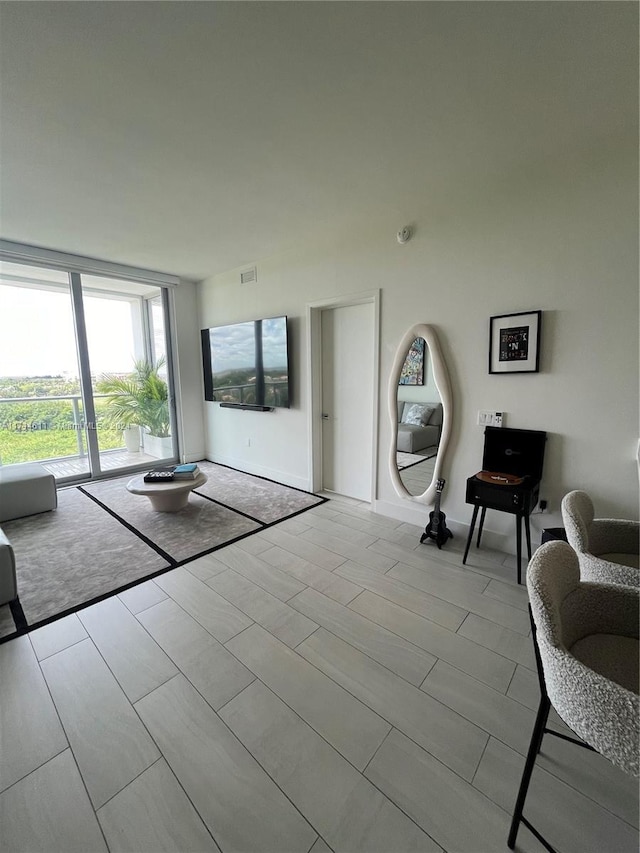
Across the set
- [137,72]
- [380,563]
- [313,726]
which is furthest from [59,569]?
[137,72]

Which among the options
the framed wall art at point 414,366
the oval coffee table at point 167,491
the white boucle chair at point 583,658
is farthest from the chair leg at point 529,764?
the oval coffee table at point 167,491

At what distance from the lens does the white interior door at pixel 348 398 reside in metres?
3.58

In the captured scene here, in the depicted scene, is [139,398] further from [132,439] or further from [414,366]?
[414,366]

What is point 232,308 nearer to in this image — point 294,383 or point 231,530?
point 294,383

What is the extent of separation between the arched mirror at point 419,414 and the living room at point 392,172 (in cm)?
9

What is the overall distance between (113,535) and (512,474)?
3378 mm

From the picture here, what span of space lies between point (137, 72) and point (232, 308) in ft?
Result: 10.3

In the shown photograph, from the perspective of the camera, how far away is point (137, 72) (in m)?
1.60

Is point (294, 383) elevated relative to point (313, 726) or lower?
elevated

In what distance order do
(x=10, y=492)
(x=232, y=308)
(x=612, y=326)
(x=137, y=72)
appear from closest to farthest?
(x=137, y=72) < (x=612, y=326) < (x=10, y=492) < (x=232, y=308)

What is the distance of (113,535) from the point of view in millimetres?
3086

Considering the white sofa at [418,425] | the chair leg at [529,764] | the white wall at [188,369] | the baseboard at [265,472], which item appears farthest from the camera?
the white wall at [188,369]

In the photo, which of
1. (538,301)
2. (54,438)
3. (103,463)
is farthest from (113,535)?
(538,301)

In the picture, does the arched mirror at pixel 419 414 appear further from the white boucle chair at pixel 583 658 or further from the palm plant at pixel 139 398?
the palm plant at pixel 139 398
